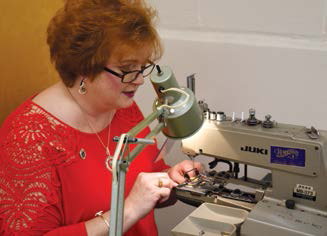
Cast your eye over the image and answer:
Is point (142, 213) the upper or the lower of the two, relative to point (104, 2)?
lower

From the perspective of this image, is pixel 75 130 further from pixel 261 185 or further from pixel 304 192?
pixel 304 192

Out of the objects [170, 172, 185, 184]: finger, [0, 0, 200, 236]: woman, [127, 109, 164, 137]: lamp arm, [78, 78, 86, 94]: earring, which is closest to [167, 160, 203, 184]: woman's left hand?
[170, 172, 185, 184]: finger

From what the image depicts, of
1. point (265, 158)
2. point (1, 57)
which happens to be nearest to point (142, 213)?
point (265, 158)

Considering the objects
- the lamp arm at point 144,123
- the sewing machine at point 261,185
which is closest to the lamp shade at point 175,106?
the lamp arm at point 144,123

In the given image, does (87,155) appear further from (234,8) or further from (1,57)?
(234,8)

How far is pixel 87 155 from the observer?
162 cm

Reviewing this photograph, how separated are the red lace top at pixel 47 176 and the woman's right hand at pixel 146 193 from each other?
6.8 inches

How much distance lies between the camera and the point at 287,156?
55.1 inches

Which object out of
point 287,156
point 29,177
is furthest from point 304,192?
point 29,177

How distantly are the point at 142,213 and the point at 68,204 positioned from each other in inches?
10.1

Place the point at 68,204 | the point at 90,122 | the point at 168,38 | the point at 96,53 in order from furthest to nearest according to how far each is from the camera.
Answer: the point at 168,38 < the point at 90,122 < the point at 68,204 < the point at 96,53

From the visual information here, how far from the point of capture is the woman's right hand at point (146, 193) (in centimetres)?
147

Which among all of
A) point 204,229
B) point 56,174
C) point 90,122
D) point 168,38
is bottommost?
point 204,229

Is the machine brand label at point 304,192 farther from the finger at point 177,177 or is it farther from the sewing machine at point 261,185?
the finger at point 177,177
